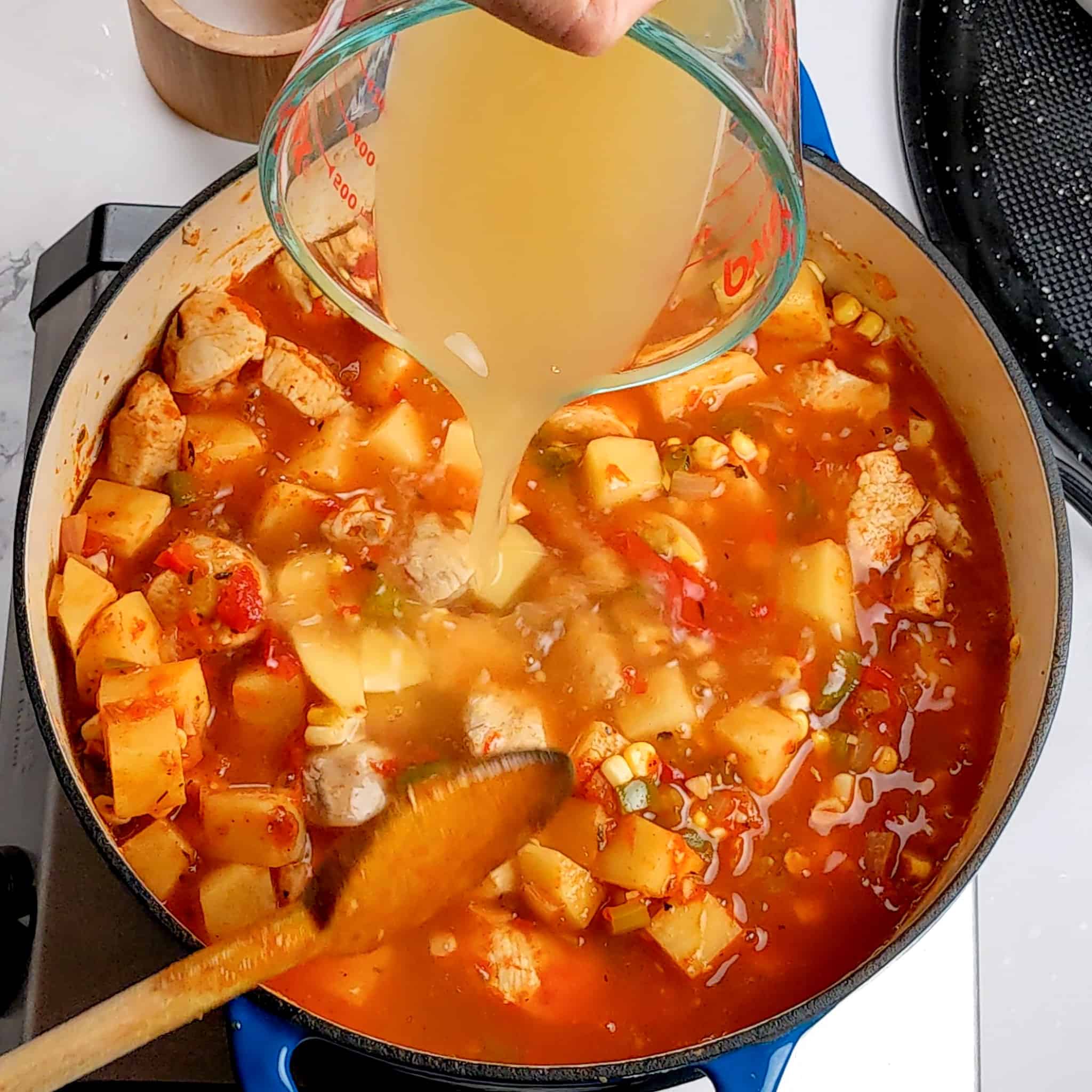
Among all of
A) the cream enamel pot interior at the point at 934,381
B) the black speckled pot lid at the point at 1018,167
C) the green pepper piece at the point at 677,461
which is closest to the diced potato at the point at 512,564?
the green pepper piece at the point at 677,461

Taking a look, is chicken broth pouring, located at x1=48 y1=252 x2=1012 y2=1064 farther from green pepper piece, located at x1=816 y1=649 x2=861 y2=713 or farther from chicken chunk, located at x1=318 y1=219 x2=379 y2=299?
chicken chunk, located at x1=318 y1=219 x2=379 y2=299

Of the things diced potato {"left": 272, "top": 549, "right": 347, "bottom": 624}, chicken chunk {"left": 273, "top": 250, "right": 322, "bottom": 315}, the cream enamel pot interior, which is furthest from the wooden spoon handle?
chicken chunk {"left": 273, "top": 250, "right": 322, "bottom": 315}

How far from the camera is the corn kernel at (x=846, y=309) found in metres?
1.77

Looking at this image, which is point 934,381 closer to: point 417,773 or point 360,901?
point 417,773

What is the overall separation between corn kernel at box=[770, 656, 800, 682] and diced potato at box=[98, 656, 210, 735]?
701 millimetres

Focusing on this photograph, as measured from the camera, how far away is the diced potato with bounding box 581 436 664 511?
63.6 inches

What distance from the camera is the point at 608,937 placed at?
1410mm

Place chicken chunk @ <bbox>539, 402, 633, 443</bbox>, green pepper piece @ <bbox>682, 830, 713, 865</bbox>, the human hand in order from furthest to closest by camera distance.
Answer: chicken chunk @ <bbox>539, 402, 633, 443</bbox>, green pepper piece @ <bbox>682, 830, 713, 865</bbox>, the human hand

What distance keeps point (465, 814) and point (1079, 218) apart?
1.44 m

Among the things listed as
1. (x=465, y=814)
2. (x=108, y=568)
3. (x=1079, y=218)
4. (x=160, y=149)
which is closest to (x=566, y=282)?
(x=465, y=814)

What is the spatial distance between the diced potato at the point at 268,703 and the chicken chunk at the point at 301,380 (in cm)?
37

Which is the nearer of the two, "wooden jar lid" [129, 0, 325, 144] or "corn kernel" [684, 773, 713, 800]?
"corn kernel" [684, 773, 713, 800]

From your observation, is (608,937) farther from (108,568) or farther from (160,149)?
(160,149)

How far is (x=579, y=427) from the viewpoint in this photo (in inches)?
65.2
